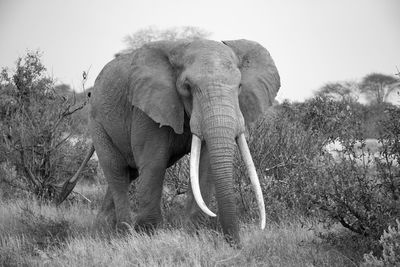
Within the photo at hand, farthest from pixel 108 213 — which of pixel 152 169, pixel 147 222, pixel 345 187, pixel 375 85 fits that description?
pixel 375 85

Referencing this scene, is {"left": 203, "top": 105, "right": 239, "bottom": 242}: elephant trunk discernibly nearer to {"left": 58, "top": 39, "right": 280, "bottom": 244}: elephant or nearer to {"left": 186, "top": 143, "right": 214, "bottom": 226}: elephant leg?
{"left": 58, "top": 39, "right": 280, "bottom": 244}: elephant

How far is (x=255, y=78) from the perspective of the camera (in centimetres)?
573

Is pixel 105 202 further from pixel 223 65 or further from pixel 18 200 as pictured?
pixel 223 65

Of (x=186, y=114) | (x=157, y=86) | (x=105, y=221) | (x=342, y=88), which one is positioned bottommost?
(x=105, y=221)

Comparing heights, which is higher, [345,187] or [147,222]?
[345,187]

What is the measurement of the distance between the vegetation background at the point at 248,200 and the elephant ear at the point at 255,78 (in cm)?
76

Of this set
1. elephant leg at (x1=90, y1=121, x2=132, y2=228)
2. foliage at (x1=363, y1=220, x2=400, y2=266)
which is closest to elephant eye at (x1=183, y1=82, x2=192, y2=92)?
elephant leg at (x1=90, y1=121, x2=132, y2=228)

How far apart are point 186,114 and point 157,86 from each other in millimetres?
409

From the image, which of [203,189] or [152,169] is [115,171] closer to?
[152,169]

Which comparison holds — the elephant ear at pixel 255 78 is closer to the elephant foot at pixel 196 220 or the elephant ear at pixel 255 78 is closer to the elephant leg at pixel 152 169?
the elephant leg at pixel 152 169

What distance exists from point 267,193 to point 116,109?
6.88 ft

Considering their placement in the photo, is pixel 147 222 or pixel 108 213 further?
pixel 108 213

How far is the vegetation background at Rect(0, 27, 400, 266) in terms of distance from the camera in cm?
482

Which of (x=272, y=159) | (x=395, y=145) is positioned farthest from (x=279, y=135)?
(x=395, y=145)
